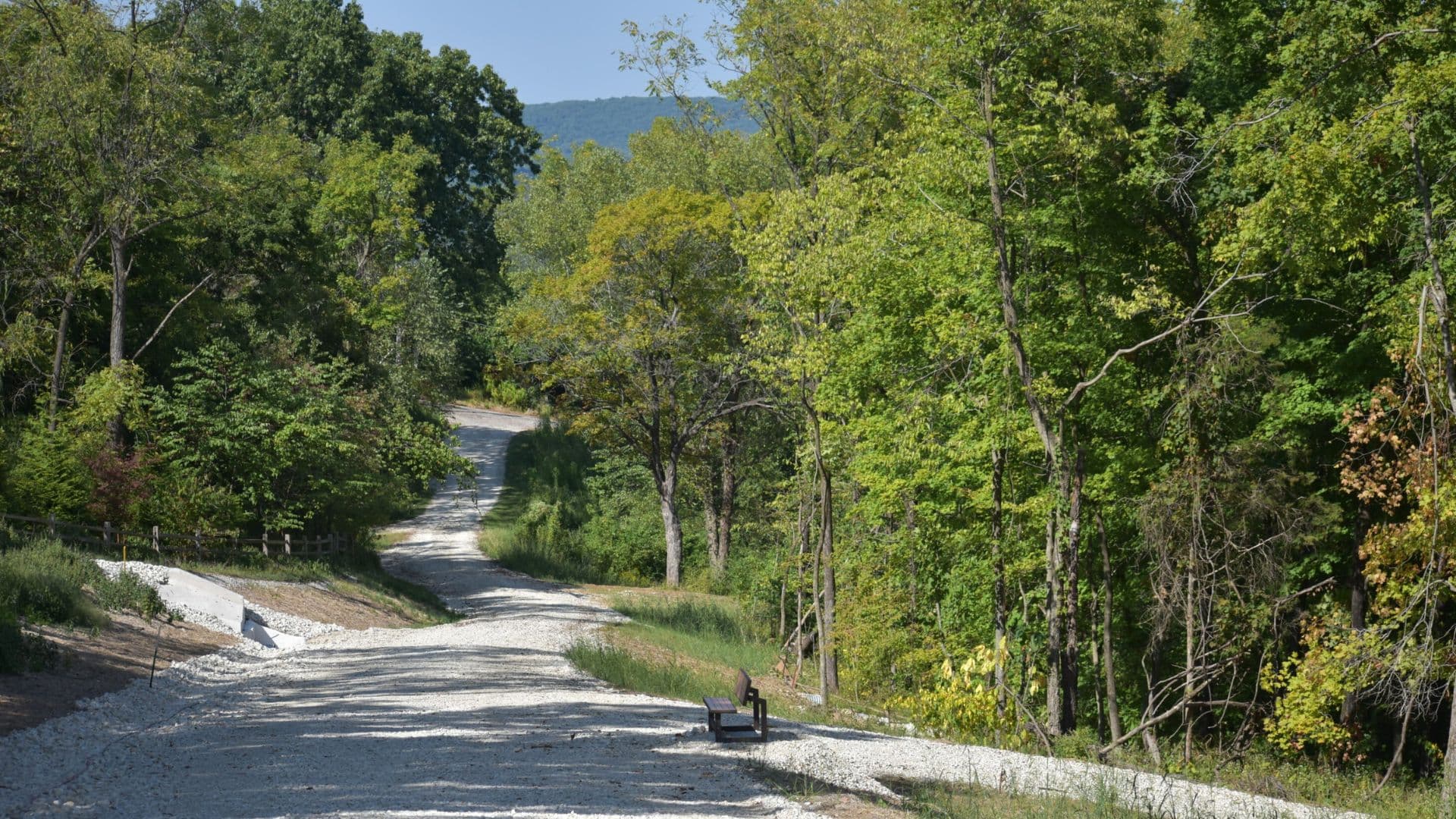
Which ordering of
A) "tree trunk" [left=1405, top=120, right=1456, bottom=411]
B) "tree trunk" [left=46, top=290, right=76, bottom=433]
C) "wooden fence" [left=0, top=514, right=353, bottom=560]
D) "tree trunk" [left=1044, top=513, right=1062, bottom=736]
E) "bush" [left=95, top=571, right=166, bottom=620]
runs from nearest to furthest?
"tree trunk" [left=1405, top=120, right=1456, bottom=411] → "tree trunk" [left=1044, top=513, right=1062, bottom=736] → "bush" [left=95, top=571, right=166, bottom=620] → "wooden fence" [left=0, top=514, right=353, bottom=560] → "tree trunk" [left=46, top=290, right=76, bottom=433]

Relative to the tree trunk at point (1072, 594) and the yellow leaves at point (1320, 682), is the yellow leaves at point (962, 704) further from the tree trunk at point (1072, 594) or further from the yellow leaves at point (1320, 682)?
the yellow leaves at point (1320, 682)

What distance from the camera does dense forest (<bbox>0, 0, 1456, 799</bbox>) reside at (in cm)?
1744

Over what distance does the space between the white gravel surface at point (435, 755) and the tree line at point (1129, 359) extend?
360 centimetres

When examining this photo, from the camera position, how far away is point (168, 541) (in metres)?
25.6

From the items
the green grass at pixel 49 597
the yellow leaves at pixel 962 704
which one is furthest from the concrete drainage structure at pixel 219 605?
the yellow leaves at pixel 962 704

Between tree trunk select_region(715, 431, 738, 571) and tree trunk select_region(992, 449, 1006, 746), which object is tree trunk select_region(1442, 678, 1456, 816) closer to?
tree trunk select_region(992, 449, 1006, 746)

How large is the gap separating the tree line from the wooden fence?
12.6 m

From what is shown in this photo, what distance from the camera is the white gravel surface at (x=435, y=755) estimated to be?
30.7 feet

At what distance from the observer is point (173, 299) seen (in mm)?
32531

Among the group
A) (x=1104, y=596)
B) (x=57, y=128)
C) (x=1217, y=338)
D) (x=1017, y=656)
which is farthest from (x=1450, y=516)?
(x=57, y=128)

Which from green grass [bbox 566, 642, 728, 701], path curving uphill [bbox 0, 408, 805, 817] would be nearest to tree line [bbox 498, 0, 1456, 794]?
green grass [bbox 566, 642, 728, 701]

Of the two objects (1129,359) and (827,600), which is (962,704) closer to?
(827,600)

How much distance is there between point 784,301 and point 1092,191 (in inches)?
243

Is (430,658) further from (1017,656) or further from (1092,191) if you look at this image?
(1092,191)
